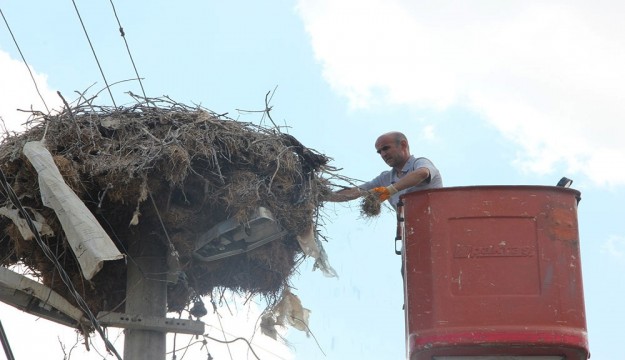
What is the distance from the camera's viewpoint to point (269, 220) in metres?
8.55

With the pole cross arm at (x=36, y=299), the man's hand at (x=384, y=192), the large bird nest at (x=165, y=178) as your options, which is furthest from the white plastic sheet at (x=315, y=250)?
the pole cross arm at (x=36, y=299)

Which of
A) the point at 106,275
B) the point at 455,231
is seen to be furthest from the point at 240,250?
the point at 455,231

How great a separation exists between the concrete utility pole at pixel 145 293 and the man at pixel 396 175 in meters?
1.48

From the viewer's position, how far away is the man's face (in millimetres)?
8742

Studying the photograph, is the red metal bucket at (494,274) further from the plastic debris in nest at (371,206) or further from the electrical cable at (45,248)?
the electrical cable at (45,248)

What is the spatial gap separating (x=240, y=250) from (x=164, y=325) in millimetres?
851

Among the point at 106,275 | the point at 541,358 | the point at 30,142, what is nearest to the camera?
the point at 541,358

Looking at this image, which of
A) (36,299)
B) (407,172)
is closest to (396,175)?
(407,172)

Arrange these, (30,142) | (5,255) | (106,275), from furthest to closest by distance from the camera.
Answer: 1. (106,275)
2. (5,255)
3. (30,142)

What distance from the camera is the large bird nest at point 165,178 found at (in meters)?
8.27

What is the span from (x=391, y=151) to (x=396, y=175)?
8.2 inches

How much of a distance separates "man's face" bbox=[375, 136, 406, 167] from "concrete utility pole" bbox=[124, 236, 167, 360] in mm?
1939

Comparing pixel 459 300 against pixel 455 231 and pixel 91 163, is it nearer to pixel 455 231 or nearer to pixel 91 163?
pixel 455 231

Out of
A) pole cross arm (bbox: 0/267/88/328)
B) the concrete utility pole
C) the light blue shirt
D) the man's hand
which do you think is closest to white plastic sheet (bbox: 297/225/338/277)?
the light blue shirt
